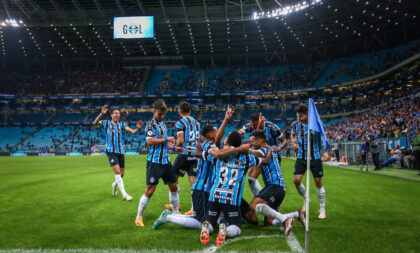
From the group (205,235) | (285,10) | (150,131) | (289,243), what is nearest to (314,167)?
(289,243)

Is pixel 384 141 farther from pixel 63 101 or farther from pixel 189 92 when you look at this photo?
pixel 63 101

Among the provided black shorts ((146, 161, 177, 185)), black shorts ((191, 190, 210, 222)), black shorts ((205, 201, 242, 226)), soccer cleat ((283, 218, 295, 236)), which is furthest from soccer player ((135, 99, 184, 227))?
soccer cleat ((283, 218, 295, 236))

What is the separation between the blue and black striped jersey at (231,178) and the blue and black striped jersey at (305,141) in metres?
Answer: 2.26

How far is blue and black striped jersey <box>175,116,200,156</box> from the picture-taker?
6.34 metres

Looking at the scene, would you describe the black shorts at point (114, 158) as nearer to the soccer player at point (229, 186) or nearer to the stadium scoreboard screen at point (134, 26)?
the soccer player at point (229, 186)

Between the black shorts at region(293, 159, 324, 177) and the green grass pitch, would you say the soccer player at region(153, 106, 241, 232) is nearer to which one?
the green grass pitch

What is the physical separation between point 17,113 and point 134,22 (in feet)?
116

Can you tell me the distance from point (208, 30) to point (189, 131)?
46.4 metres

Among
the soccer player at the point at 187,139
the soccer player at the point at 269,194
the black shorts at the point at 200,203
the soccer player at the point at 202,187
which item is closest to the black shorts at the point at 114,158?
the soccer player at the point at 187,139

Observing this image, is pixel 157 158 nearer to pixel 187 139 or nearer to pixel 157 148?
pixel 157 148

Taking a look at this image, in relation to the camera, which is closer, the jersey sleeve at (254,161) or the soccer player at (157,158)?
the jersey sleeve at (254,161)

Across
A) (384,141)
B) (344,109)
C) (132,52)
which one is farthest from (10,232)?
(132,52)

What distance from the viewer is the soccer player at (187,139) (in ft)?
20.3

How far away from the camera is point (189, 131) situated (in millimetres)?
6492
